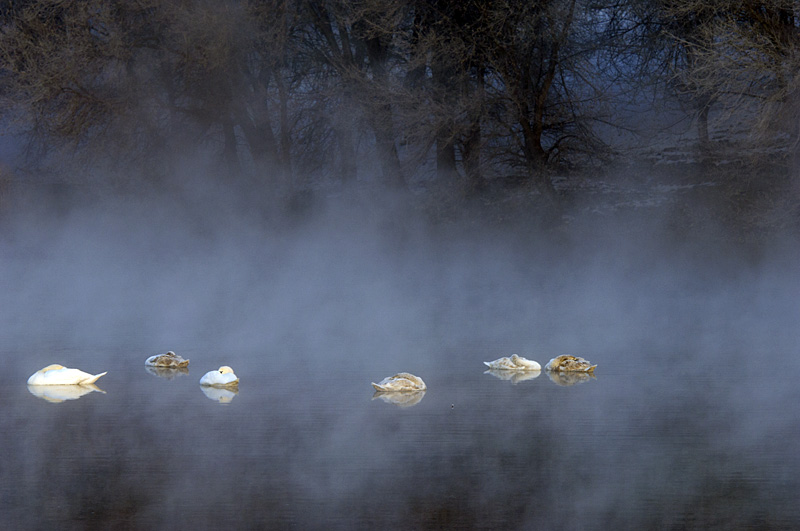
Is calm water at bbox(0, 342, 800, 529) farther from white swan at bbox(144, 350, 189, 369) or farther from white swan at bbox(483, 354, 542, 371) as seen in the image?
white swan at bbox(144, 350, 189, 369)

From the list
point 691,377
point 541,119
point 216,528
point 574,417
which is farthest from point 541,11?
point 216,528

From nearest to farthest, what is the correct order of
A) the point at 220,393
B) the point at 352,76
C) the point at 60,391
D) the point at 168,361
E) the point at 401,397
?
1. the point at 401,397
2. the point at 220,393
3. the point at 60,391
4. the point at 168,361
5. the point at 352,76

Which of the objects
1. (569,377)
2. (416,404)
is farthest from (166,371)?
(569,377)

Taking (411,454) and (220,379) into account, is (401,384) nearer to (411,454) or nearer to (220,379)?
(220,379)

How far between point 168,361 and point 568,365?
280 centimetres

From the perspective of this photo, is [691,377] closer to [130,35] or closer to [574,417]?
[574,417]

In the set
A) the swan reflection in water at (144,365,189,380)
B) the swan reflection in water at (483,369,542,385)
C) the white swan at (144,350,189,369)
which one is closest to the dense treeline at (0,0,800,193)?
the swan reflection in water at (483,369,542,385)

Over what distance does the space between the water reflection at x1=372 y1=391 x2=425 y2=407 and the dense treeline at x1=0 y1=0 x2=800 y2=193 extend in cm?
869

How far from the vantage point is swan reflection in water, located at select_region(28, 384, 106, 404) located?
20.6 feet

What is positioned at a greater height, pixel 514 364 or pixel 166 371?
pixel 166 371

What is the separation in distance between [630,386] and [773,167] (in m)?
9.58

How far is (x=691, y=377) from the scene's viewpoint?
6.86 m

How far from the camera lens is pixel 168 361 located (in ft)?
24.0

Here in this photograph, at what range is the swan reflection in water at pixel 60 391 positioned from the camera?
6277mm
